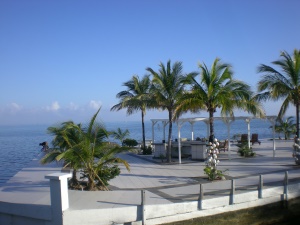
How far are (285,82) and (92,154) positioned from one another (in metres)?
10.6

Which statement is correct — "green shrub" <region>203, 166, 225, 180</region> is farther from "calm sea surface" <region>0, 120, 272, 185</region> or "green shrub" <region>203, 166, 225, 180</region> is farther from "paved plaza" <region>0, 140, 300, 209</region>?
"calm sea surface" <region>0, 120, 272, 185</region>

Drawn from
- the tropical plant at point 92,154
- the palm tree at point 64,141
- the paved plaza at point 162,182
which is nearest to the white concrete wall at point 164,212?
the paved plaza at point 162,182

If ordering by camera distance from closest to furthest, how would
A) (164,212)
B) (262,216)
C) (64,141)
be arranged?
1. (164,212)
2. (262,216)
3. (64,141)

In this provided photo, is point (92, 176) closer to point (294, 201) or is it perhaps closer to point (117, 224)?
point (117, 224)

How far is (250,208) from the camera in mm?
8992

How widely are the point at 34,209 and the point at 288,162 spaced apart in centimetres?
1167

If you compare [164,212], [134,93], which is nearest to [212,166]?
[164,212]

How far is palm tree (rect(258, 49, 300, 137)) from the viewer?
1572 centimetres

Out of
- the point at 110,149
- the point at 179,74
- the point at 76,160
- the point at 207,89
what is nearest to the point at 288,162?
the point at 207,89

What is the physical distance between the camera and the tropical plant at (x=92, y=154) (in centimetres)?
981

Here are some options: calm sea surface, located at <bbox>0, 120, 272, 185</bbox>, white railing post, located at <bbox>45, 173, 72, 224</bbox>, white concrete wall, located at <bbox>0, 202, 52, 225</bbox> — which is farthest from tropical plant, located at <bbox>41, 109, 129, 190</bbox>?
white railing post, located at <bbox>45, 173, 72, 224</bbox>

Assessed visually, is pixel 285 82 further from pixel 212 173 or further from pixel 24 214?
pixel 24 214

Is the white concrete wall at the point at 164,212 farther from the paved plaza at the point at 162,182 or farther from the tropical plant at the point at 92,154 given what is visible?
the tropical plant at the point at 92,154

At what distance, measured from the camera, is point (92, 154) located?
10055 mm
